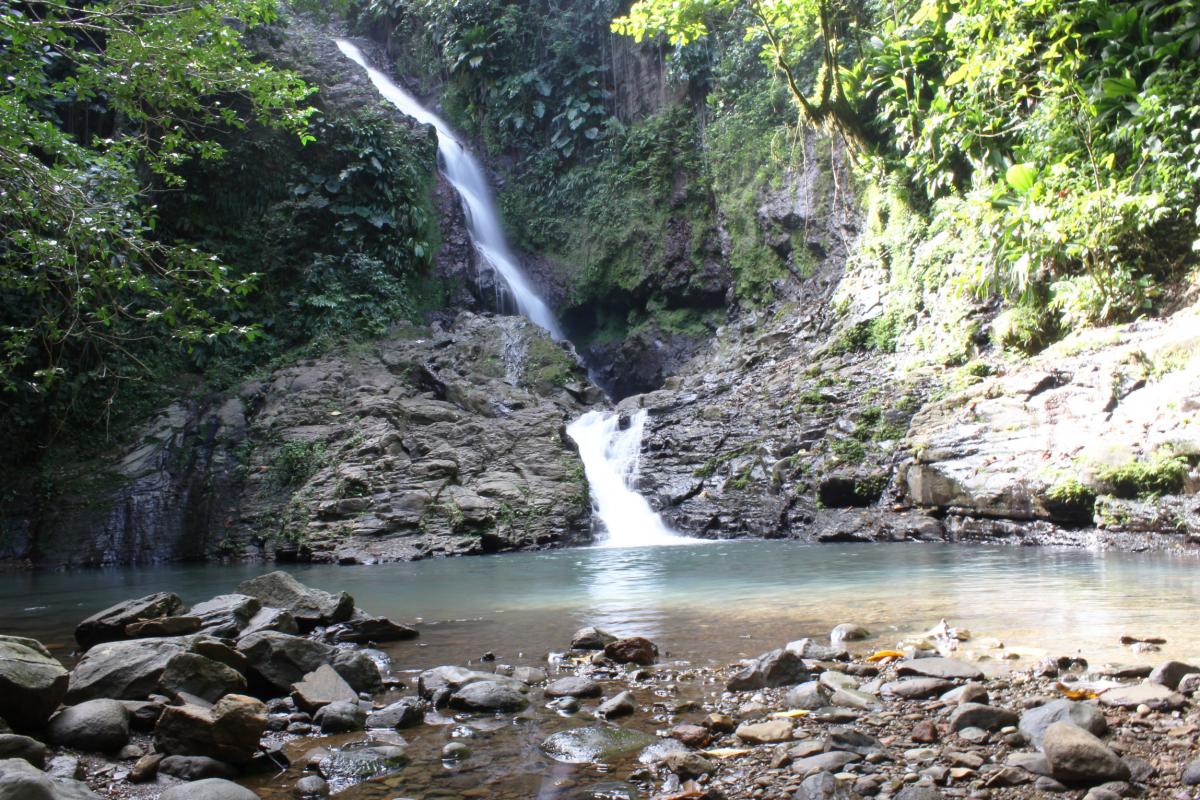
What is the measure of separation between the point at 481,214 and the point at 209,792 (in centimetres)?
2126

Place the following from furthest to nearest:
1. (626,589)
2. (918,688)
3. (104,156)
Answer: (626,589)
(104,156)
(918,688)

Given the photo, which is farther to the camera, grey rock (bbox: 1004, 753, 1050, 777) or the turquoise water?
the turquoise water

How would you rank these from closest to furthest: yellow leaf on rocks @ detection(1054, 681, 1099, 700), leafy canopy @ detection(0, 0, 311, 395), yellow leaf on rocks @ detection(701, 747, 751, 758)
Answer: yellow leaf on rocks @ detection(701, 747, 751, 758)
yellow leaf on rocks @ detection(1054, 681, 1099, 700)
leafy canopy @ detection(0, 0, 311, 395)

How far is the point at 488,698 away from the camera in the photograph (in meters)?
3.62

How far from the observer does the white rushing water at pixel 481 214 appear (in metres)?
21.5

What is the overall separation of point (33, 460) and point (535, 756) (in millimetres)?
14871

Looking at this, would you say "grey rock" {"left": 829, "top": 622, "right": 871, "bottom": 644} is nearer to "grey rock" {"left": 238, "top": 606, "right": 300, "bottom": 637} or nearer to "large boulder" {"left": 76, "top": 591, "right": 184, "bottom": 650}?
"grey rock" {"left": 238, "top": 606, "right": 300, "bottom": 637}

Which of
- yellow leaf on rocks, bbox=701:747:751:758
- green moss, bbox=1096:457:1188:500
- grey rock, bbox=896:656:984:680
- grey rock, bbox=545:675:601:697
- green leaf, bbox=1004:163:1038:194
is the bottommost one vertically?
yellow leaf on rocks, bbox=701:747:751:758

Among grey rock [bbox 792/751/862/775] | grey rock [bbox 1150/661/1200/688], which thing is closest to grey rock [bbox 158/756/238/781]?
grey rock [bbox 792/751/862/775]

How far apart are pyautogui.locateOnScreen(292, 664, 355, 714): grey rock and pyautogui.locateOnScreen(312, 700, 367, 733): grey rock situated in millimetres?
107

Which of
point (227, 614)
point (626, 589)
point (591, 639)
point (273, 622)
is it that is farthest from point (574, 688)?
point (626, 589)

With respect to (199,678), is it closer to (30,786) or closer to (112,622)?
(30,786)

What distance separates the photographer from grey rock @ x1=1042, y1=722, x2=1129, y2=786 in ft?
7.80

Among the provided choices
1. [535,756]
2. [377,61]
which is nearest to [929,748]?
[535,756]
